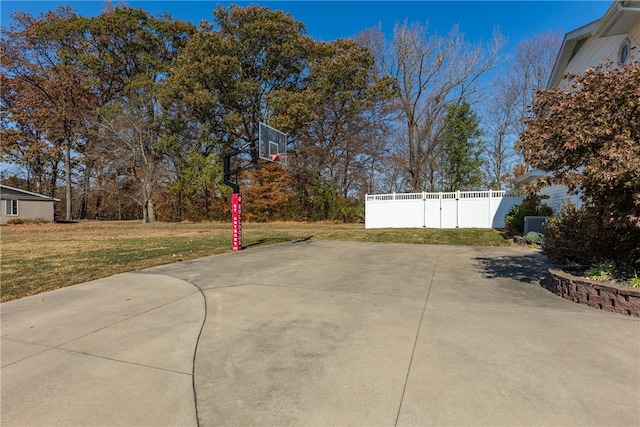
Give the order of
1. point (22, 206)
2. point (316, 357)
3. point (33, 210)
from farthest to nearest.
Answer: point (33, 210), point (22, 206), point (316, 357)

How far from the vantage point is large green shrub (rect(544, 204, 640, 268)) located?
4.77 m

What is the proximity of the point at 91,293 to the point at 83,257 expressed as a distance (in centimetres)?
442

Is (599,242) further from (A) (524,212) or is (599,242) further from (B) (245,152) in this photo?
(B) (245,152)

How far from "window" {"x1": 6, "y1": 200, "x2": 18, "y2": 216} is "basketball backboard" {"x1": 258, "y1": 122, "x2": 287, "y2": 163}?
24.3 metres

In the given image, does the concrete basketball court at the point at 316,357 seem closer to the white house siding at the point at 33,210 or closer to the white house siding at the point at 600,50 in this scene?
the white house siding at the point at 600,50

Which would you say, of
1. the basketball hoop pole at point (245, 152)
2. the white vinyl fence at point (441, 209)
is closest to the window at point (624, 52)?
the white vinyl fence at point (441, 209)

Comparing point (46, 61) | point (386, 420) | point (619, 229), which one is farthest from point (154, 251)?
point (46, 61)

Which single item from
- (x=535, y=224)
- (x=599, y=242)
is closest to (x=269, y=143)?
(x=535, y=224)

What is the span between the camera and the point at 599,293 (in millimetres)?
4352

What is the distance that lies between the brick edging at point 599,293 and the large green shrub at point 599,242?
0.82m

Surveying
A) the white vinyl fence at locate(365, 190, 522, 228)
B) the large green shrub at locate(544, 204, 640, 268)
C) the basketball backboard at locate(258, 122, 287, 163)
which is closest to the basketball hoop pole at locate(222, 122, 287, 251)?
the basketball backboard at locate(258, 122, 287, 163)

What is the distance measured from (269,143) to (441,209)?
9.97 metres

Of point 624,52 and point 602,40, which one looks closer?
point 624,52

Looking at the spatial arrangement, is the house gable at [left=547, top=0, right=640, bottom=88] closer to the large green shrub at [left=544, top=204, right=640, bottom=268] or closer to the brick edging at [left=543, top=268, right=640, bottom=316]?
the large green shrub at [left=544, top=204, right=640, bottom=268]
